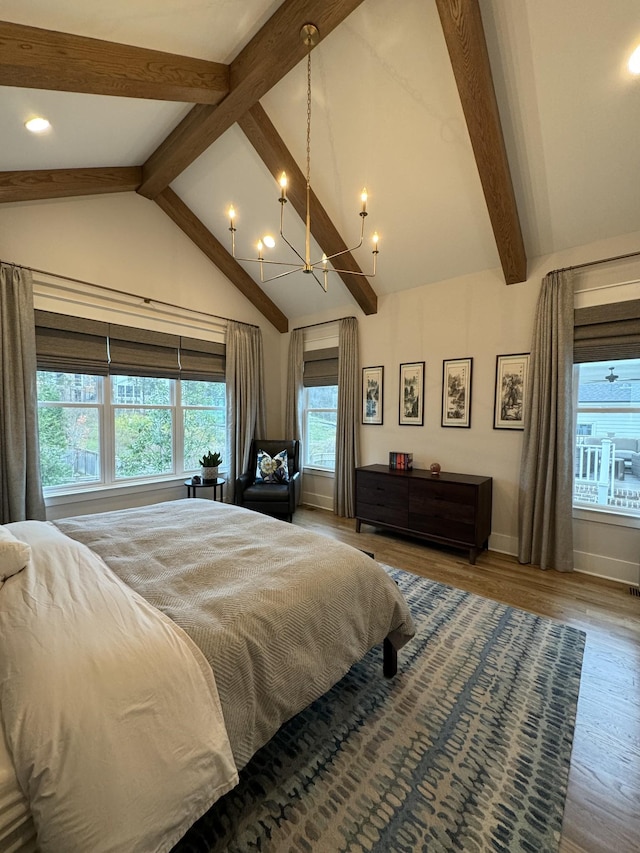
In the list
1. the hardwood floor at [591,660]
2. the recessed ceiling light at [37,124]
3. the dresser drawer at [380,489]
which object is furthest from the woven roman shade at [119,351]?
the hardwood floor at [591,660]

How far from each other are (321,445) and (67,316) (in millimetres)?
3280

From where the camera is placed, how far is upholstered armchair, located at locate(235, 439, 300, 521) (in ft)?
13.9

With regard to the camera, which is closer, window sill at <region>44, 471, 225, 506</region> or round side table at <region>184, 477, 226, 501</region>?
window sill at <region>44, 471, 225, 506</region>

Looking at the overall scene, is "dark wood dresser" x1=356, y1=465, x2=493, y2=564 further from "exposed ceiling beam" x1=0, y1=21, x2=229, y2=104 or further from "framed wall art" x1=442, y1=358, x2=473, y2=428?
"exposed ceiling beam" x1=0, y1=21, x2=229, y2=104

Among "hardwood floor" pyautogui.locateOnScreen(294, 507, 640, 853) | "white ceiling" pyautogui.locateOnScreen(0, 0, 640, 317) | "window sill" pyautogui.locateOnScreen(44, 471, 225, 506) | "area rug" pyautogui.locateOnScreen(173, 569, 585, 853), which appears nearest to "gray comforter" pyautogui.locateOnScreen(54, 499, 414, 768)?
"area rug" pyautogui.locateOnScreen(173, 569, 585, 853)

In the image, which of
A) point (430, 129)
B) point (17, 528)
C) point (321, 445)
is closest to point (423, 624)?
point (17, 528)

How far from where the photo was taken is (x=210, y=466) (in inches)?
170

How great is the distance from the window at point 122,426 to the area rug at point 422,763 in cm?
316

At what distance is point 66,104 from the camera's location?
2469 millimetres

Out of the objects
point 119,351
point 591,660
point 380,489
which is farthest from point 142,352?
point 591,660

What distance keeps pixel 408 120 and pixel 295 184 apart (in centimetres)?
110

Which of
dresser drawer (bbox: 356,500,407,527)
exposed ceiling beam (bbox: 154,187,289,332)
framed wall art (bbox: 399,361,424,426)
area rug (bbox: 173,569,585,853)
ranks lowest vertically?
area rug (bbox: 173,569,585,853)

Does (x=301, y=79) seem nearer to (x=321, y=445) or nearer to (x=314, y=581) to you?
(x=314, y=581)

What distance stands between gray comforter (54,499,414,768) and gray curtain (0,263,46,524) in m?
1.27
